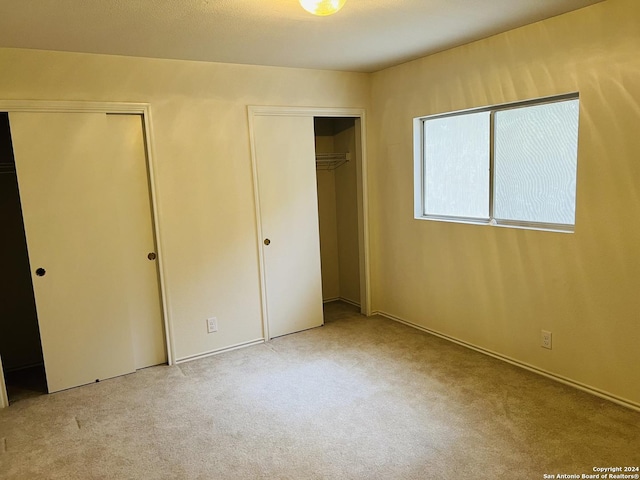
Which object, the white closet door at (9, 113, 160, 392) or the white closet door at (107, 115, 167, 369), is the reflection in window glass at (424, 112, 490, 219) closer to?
the white closet door at (107, 115, 167, 369)

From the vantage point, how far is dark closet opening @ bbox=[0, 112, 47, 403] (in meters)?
3.70

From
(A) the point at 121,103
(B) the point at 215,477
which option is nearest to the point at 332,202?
(A) the point at 121,103

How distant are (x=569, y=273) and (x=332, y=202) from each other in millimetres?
2782

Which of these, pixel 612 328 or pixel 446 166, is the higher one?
pixel 446 166

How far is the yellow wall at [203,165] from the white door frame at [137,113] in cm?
4

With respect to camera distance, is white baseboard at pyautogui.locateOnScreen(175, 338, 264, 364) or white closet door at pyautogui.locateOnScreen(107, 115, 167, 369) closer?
white closet door at pyautogui.locateOnScreen(107, 115, 167, 369)

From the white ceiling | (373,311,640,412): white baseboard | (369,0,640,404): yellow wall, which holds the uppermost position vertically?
the white ceiling

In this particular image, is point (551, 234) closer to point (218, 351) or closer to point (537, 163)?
point (537, 163)

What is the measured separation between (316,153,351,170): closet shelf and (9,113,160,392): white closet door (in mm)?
2059

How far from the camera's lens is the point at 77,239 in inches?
129

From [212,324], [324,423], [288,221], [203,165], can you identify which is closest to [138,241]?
[203,165]

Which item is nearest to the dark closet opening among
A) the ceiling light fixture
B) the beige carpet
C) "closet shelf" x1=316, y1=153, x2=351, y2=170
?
the beige carpet

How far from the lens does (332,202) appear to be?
5191 millimetres

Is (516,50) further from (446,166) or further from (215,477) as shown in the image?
(215,477)
